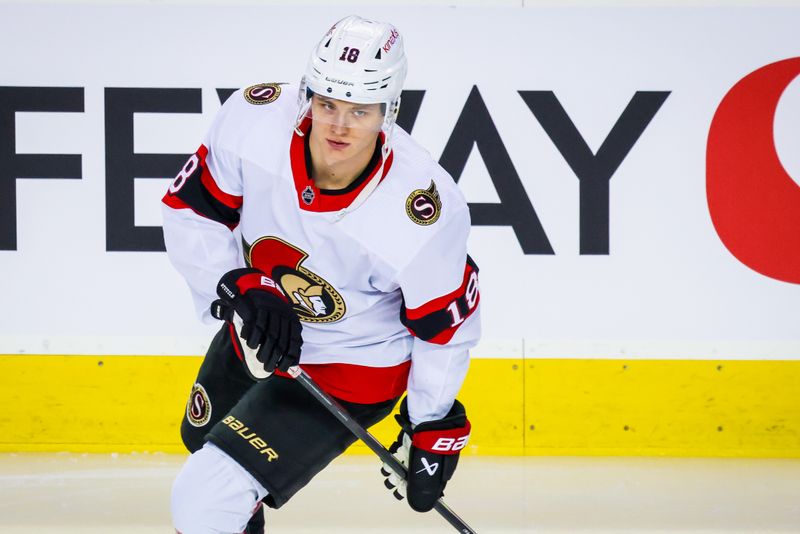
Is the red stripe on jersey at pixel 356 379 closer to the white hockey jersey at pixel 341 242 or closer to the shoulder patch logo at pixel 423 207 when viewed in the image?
the white hockey jersey at pixel 341 242

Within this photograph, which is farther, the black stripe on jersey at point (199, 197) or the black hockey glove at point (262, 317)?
the black stripe on jersey at point (199, 197)

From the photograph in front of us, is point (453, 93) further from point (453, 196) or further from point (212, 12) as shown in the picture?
point (453, 196)

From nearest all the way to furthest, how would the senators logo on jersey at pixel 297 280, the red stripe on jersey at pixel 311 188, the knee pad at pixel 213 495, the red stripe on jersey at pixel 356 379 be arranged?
1. the knee pad at pixel 213 495
2. the red stripe on jersey at pixel 311 188
3. the senators logo on jersey at pixel 297 280
4. the red stripe on jersey at pixel 356 379

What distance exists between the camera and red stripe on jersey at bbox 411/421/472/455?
7.27 ft

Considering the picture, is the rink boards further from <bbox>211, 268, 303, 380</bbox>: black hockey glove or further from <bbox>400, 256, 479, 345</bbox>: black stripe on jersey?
<bbox>211, 268, 303, 380</bbox>: black hockey glove

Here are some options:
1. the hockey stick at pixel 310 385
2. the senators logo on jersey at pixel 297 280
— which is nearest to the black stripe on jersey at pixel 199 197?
the senators logo on jersey at pixel 297 280

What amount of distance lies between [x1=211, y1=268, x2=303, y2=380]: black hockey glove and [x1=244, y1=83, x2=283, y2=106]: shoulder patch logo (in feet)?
1.18

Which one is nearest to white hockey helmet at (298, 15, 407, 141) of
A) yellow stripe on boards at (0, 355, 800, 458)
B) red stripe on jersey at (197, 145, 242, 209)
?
red stripe on jersey at (197, 145, 242, 209)

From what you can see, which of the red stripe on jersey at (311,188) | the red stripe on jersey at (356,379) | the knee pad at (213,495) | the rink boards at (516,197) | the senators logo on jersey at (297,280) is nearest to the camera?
the knee pad at (213,495)

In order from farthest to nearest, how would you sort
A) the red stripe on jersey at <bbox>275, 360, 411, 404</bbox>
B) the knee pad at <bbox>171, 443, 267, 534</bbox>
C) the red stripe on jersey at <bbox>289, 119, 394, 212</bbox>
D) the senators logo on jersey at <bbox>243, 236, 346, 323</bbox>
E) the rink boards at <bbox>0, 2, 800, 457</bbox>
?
the rink boards at <bbox>0, 2, 800, 457</bbox>
the red stripe on jersey at <bbox>275, 360, 411, 404</bbox>
the senators logo on jersey at <bbox>243, 236, 346, 323</bbox>
the red stripe on jersey at <bbox>289, 119, 394, 212</bbox>
the knee pad at <bbox>171, 443, 267, 534</bbox>

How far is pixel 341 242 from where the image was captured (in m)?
2.11

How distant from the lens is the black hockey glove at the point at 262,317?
203 cm

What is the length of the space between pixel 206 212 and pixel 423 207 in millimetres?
449

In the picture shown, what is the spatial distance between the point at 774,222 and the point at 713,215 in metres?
0.21
